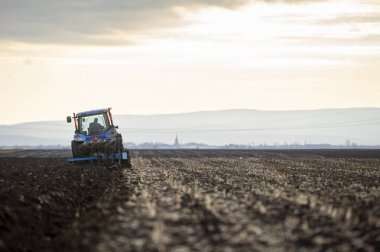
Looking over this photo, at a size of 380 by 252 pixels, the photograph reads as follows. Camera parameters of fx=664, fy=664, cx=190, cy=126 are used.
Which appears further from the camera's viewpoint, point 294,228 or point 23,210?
point 23,210

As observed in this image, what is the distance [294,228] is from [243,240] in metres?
1.42

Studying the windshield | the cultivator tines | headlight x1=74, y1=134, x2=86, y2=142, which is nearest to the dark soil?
the cultivator tines

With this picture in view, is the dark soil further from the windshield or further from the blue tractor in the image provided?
the windshield

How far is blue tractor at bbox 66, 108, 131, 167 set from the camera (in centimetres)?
2997

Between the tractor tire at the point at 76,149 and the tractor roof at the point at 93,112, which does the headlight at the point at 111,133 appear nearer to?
the tractor roof at the point at 93,112

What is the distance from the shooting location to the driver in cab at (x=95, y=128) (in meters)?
30.8

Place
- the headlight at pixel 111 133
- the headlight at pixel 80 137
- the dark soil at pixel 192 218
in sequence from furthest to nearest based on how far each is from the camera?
the headlight at pixel 80 137, the headlight at pixel 111 133, the dark soil at pixel 192 218

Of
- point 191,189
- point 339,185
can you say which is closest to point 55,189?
point 191,189

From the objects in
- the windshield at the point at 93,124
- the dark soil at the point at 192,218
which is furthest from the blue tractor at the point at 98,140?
the dark soil at the point at 192,218

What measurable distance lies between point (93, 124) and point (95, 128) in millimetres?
270

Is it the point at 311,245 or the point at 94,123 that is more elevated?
the point at 94,123

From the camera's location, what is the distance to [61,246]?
32.6 feet

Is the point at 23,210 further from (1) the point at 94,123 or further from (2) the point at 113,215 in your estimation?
(1) the point at 94,123

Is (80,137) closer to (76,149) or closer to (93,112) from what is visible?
(76,149)
